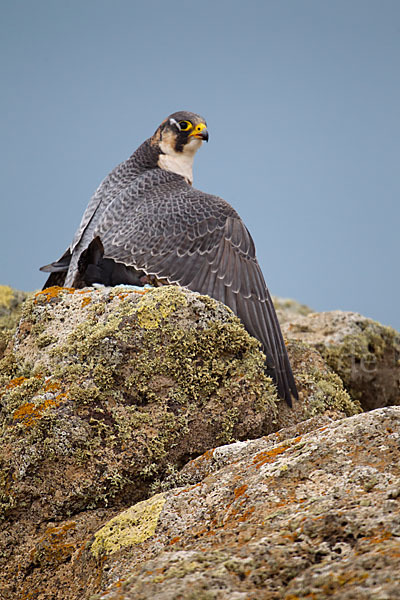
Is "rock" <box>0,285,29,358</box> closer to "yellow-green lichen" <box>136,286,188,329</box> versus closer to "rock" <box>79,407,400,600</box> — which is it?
"yellow-green lichen" <box>136,286,188,329</box>

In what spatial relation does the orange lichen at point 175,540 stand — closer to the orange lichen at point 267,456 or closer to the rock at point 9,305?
the orange lichen at point 267,456

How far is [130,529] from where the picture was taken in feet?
10.8

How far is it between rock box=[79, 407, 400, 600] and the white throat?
5317 millimetres

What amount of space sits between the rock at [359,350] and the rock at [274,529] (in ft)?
11.9

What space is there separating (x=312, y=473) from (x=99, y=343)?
2.20 metres

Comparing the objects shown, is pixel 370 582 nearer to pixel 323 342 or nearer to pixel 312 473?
pixel 312 473

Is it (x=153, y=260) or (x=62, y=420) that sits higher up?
(x=153, y=260)

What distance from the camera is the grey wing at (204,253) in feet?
18.9

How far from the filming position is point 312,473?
9.63 ft

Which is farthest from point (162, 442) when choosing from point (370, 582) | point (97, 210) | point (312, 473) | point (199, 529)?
point (97, 210)

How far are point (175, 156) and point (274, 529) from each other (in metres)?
6.68

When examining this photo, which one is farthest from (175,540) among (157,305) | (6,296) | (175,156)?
(175,156)

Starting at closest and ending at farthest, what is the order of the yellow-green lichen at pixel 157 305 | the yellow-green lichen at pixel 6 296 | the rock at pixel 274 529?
the rock at pixel 274 529 < the yellow-green lichen at pixel 157 305 < the yellow-green lichen at pixel 6 296

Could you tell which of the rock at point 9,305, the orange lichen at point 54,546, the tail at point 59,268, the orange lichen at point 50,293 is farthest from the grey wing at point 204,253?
the orange lichen at point 54,546
